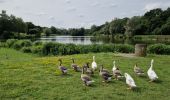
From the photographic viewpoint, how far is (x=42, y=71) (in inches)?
758

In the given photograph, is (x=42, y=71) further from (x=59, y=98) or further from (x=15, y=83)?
(x=59, y=98)

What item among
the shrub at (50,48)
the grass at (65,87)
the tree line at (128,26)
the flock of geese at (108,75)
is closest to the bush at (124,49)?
the shrub at (50,48)

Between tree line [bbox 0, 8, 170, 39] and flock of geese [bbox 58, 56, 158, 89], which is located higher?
Answer: tree line [bbox 0, 8, 170, 39]

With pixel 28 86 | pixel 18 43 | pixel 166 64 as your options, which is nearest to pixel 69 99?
pixel 28 86

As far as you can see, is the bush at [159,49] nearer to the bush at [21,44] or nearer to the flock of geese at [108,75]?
the flock of geese at [108,75]

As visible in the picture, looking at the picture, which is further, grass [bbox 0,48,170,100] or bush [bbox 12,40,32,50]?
bush [bbox 12,40,32,50]

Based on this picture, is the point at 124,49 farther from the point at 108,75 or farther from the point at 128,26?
the point at 128,26

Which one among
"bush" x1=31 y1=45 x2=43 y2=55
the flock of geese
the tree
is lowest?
"bush" x1=31 y1=45 x2=43 y2=55

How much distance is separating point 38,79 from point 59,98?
3.69 m

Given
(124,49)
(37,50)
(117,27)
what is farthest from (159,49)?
(117,27)

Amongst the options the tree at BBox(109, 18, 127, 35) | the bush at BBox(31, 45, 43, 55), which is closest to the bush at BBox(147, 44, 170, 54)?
the bush at BBox(31, 45, 43, 55)

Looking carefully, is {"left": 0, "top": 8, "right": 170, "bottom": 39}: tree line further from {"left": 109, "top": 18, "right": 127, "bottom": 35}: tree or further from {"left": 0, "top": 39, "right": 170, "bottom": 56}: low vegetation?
{"left": 0, "top": 39, "right": 170, "bottom": 56}: low vegetation

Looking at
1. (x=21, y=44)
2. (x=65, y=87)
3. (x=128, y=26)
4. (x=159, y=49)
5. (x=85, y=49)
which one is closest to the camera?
(x=65, y=87)

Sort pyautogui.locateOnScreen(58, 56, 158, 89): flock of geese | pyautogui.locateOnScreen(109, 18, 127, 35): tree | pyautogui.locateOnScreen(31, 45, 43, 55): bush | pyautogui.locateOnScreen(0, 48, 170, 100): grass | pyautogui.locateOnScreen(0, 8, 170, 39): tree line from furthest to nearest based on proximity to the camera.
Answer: pyautogui.locateOnScreen(109, 18, 127, 35): tree, pyautogui.locateOnScreen(0, 8, 170, 39): tree line, pyautogui.locateOnScreen(31, 45, 43, 55): bush, pyautogui.locateOnScreen(58, 56, 158, 89): flock of geese, pyautogui.locateOnScreen(0, 48, 170, 100): grass
